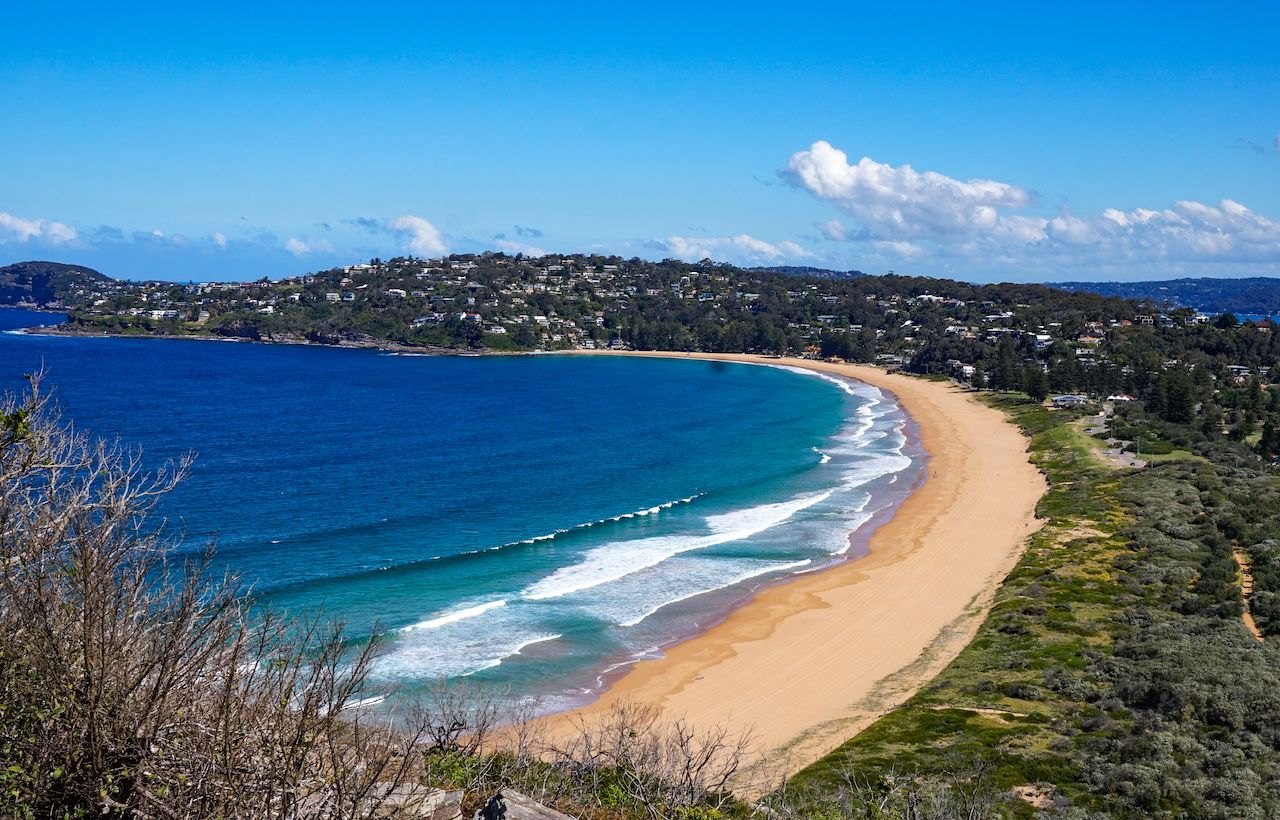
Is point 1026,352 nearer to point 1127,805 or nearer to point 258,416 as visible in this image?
point 258,416

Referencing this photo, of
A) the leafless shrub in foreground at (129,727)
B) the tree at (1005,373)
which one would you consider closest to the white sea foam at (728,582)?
the leafless shrub in foreground at (129,727)

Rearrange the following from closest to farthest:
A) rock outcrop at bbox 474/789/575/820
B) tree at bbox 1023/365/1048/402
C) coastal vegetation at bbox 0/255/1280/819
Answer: coastal vegetation at bbox 0/255/1280/819
rock outcrop at bbox 474/789/575/820
tree at bbox 1023/365/1048/402

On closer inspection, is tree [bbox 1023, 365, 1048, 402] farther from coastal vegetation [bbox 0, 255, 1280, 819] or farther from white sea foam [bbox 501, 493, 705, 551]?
white sea foam [bbox 501, 493, 705, 551]

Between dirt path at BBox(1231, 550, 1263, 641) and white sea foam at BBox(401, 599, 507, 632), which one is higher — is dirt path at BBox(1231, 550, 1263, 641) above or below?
above

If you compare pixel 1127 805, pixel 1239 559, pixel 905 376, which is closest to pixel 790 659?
pixel 1127 805

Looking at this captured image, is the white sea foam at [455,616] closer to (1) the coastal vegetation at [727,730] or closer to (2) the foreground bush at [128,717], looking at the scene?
(1) the coastal vegetation at [727,730]

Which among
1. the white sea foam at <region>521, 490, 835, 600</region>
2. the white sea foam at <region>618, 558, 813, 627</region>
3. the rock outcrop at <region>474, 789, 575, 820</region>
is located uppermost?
the rock outcrop at <region>474, 789, 575, 820</region>

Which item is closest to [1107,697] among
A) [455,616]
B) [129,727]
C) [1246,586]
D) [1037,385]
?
[1246,586]

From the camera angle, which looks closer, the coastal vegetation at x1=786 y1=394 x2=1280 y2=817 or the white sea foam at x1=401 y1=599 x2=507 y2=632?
the coastal vegetation at x1=786 y1=394 x2=1280 y2=817

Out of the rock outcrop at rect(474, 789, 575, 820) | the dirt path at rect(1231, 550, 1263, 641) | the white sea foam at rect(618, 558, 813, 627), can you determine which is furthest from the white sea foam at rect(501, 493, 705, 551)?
the rock outcrop at rect(474, 789, 575, 820)
